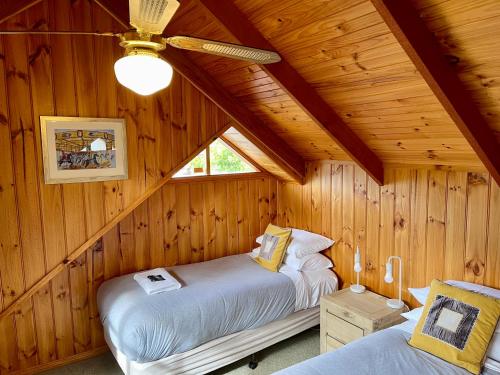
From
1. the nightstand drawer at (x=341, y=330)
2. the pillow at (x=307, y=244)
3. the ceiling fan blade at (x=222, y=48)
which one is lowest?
the nightstand drawer at (x=341, y=330)

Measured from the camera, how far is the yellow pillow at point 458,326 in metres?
1.78

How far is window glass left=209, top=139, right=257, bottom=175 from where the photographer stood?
361 centimetres

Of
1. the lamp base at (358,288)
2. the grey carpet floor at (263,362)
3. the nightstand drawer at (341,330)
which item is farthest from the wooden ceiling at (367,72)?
the grey carpet floor at (263,362)

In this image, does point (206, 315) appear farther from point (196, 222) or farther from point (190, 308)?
point (196, 222)

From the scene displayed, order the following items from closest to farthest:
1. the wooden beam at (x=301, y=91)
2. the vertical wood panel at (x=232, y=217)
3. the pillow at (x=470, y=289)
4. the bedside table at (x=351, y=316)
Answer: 1. the wooden beam at (x=301, y=91)
2. the pillow at (x=470, y=289)
3. the bedside table at (x=351, y=316)
4. the vertical wood panel at (x=232, y=217)

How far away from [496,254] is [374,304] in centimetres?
86

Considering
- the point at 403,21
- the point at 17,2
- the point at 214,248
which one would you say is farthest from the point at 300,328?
the point at 17,2

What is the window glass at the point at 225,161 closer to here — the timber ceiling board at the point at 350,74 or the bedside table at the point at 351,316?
the timber ceiling board at the point at 350,74

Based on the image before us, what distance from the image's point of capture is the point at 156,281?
270 cm

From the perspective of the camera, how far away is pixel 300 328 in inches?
118

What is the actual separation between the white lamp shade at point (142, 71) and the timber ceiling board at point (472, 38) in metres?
1.03

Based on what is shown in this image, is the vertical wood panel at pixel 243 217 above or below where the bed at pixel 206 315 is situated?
above

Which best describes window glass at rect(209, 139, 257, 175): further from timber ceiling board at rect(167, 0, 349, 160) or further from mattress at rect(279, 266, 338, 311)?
mattress at rect(279, 266, 338, 311)

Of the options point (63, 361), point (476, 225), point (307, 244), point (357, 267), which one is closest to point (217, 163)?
point (307, 244)
